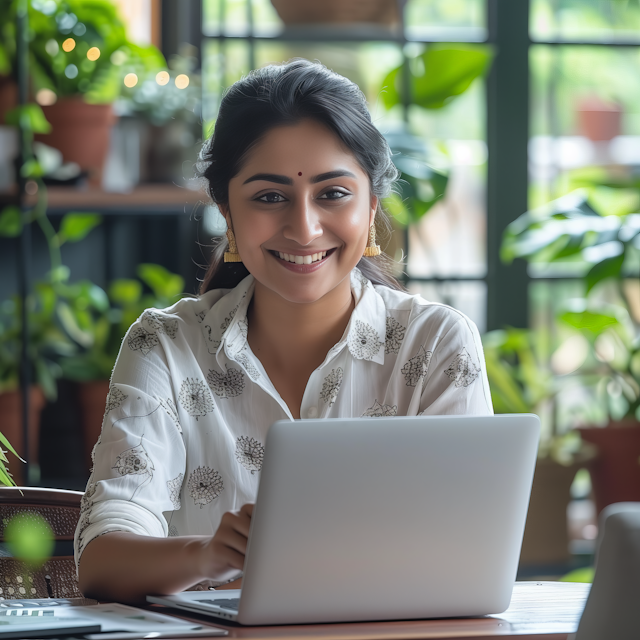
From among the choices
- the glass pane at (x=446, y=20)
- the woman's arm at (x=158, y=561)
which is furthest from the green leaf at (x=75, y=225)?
the woman's arm at (x=158, y=561)

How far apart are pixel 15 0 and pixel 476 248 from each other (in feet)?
5.23

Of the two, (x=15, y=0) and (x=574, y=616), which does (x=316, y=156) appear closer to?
(x=574, y=616)

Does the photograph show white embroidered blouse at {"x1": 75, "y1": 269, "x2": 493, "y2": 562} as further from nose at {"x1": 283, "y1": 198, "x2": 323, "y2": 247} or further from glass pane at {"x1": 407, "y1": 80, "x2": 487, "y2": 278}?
glass pane at {"x1": 407, "y1": 80, "x2": 487, "y2": 278}

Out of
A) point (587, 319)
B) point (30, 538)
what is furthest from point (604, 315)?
point (30, 538)

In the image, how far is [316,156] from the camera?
1.42 m

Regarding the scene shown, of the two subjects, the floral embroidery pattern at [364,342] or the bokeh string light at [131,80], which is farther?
the bokeh string light at [131,80]

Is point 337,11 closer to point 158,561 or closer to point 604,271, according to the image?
point 604,271

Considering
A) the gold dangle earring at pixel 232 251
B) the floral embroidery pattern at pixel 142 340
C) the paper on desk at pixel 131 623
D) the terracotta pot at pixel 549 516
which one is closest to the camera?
the paper on desk at pixel 131 623

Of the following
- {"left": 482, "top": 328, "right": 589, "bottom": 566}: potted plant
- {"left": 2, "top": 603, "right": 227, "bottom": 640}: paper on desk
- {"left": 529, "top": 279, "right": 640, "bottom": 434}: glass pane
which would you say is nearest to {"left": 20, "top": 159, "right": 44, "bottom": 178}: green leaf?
{"left": 482, "top": 328, "right": 589, "bottom": 566}: potted plant

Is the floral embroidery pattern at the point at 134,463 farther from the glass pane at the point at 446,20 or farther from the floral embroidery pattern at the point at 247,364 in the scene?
the glass pane at the point at 446,20

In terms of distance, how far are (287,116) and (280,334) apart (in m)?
0.35

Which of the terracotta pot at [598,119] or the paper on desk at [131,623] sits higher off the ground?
the terracotta pot at [598,119]

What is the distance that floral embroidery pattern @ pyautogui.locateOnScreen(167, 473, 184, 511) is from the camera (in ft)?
4.61

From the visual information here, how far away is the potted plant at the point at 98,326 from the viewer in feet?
8.68
